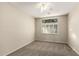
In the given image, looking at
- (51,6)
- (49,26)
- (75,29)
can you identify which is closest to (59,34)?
(49,26)

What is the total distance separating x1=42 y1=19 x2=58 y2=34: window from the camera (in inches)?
245

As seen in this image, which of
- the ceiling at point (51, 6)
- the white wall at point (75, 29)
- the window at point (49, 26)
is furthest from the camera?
the window at point (49, 26)

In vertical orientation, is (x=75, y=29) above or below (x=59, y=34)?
above

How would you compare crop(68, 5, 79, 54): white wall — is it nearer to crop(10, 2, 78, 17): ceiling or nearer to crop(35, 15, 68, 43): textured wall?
crop(10, 2, 78, 17): ceiling

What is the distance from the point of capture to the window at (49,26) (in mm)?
6232

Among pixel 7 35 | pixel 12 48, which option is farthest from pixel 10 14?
pixel 12 48

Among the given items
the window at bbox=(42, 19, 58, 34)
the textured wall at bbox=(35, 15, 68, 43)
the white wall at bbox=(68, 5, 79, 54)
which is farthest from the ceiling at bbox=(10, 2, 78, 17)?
the window at bbox=(42, 19, 58, 34)

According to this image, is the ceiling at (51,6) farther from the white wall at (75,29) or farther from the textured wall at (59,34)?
the textured wall at (59,34)

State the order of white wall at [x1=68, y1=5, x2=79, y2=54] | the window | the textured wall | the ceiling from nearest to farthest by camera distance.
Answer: the ceiling, white wall at [x1=68, y1=5, x2=79, y2=54], the textured wall, the window

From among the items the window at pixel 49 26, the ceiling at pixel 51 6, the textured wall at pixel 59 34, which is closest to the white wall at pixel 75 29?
the ceiling at pixel 51 6

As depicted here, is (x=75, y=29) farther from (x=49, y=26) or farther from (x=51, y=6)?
(x=49, y=26)

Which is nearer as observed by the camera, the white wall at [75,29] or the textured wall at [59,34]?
the white wall at [75,29]

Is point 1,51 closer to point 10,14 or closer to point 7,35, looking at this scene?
point 7,35

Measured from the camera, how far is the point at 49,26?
646 cm
